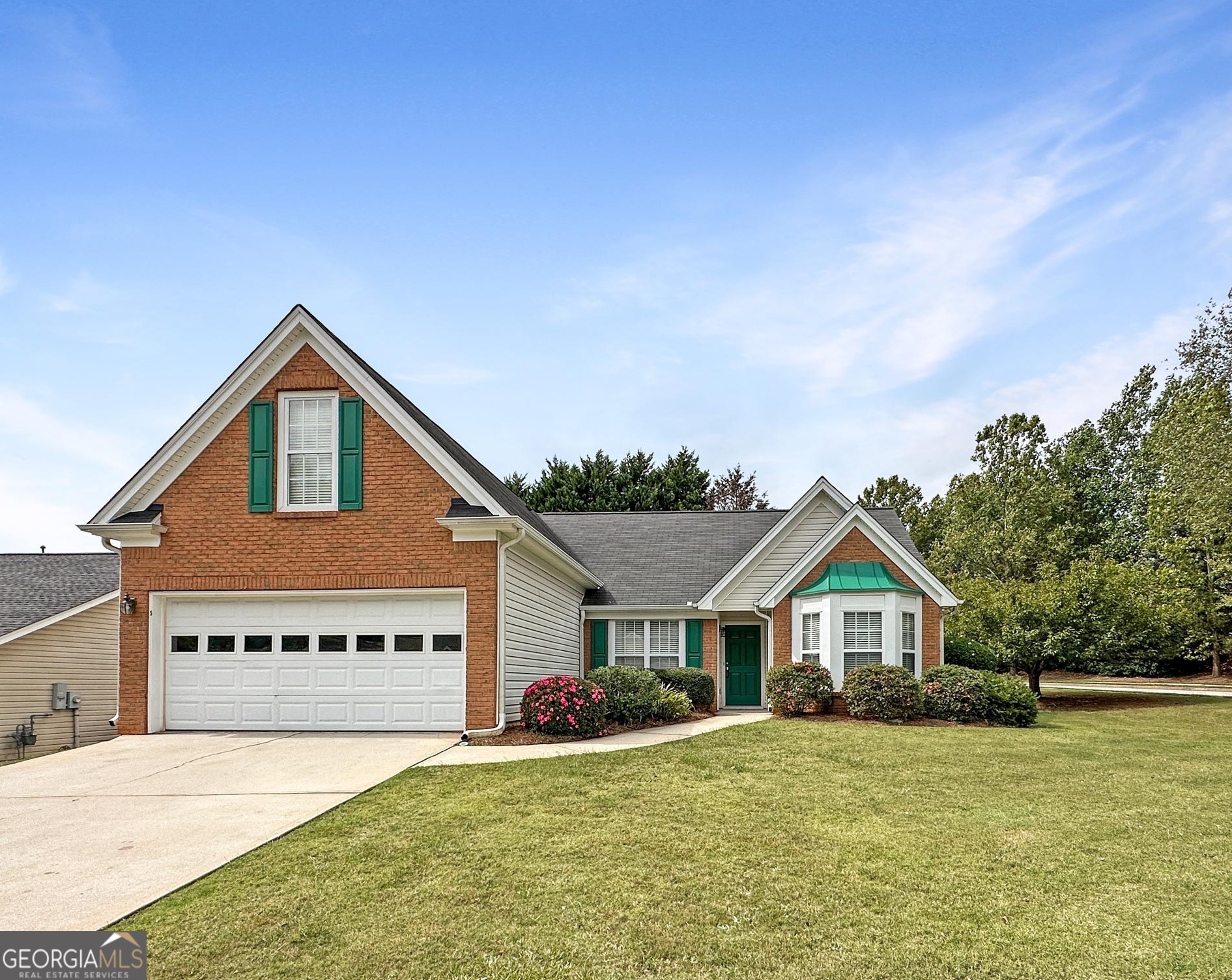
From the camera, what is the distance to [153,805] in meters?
10.1

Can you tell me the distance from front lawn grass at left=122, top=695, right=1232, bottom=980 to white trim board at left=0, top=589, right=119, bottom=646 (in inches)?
585

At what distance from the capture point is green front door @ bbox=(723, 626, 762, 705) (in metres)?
23.7

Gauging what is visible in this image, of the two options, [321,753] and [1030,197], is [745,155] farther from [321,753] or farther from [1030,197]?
[321,753]

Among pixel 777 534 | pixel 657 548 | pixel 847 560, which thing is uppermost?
pixel 777 534

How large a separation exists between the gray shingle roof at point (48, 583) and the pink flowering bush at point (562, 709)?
13918 millimetres

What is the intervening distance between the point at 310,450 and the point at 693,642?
11219mm

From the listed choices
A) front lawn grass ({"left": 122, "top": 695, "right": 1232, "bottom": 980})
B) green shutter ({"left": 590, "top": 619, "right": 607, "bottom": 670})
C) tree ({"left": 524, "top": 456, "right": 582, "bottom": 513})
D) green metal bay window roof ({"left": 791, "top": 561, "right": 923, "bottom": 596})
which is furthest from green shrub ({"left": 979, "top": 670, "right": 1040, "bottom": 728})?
tree ({"left": 524, "top": 456, "right": 582, "bottom": 513})

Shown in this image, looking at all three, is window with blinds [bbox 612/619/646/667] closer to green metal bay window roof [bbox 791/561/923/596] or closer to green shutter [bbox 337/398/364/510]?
green metal bay window roof [bbox 791/561/923/596]

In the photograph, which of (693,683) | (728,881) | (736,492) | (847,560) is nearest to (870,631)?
(847,560)

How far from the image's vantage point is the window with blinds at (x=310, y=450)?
53.7ft

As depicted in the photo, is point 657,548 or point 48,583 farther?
point 657,548

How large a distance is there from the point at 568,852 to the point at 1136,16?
47.8 feet

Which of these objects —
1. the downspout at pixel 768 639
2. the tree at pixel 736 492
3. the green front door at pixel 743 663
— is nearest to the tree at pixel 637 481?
the tree at pixel 736 492

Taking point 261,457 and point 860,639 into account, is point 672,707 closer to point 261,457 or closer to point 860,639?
point 860,639
